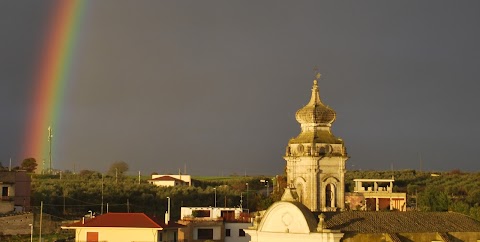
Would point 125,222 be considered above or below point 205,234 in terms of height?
above

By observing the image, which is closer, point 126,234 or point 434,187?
point 126,234

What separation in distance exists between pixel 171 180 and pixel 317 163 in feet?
253

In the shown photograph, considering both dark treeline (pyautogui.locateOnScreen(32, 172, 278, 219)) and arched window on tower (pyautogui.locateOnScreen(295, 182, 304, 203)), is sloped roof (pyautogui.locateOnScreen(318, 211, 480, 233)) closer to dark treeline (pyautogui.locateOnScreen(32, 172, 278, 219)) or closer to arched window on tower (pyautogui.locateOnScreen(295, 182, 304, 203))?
arched window on tower (pyautogui.locateOnScreen(295, 182, 304, 203))

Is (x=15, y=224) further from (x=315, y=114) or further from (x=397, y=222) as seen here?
(x=397, y=222)

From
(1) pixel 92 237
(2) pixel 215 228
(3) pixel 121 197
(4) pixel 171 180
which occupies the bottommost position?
(1) pixel 92 237

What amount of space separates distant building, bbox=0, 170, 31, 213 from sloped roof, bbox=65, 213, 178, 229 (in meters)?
20.6

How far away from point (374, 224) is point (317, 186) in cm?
592

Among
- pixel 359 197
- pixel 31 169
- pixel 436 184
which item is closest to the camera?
pixel 359 197

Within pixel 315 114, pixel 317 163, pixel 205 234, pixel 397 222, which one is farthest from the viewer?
pixel 205 234

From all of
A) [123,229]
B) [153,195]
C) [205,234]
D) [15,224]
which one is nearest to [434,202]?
[205,234]

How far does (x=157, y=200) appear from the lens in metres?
106

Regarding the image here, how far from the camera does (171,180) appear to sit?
125875mm

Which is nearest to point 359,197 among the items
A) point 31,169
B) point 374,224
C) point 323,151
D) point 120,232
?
point 120,232

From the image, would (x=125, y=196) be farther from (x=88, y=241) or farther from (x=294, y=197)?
(x=294, y=197)
